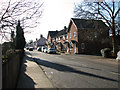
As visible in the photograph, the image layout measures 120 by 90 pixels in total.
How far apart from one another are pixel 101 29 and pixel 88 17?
3247 millimetres

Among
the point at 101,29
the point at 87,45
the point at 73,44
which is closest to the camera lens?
the point at 101,29

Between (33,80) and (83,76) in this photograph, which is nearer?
(33,80)

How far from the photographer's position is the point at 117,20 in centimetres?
1734

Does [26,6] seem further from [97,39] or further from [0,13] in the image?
[97,39]

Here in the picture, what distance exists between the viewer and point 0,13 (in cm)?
536

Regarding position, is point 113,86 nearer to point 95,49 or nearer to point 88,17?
point 88,17

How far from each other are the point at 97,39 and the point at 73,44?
20.0 ft

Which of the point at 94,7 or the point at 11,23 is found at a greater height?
the point at 94,7

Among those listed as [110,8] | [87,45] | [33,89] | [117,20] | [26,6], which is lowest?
[33,89]

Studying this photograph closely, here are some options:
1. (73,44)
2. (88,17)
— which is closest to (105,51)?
(88,17)

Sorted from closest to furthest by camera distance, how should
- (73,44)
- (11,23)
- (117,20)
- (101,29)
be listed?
(11,23), (117,20), (101,29), (73,44)

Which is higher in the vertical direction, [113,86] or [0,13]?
[0,13]

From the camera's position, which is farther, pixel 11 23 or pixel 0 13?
pixel 11 23

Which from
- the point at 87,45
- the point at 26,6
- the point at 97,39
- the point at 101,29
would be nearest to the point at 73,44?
the point at 87,45
